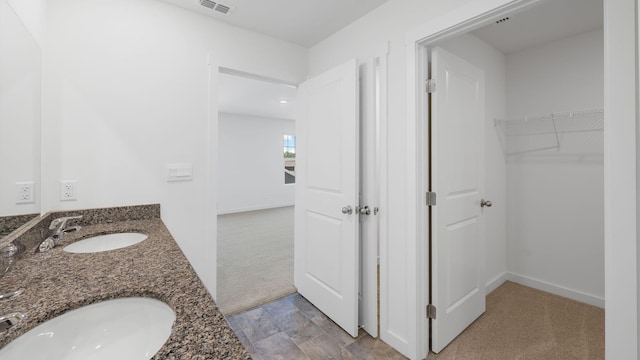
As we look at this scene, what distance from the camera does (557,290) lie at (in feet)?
8.50

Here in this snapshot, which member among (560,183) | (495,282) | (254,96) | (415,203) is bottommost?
(495,282)

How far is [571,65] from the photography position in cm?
251

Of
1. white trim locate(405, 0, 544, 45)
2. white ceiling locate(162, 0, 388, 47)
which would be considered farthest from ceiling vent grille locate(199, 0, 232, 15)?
white trim locate(405, 0, 544, 45)

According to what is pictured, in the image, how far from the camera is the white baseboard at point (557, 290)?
239 centimetres

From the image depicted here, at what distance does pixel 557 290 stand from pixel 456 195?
1742 mm

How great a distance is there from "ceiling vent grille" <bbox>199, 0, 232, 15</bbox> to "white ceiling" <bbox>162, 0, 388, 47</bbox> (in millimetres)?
29

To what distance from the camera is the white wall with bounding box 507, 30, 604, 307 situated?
7.87 ft

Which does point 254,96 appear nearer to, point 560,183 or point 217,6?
point 217,6

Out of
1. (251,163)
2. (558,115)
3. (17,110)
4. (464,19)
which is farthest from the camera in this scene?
(251,163)

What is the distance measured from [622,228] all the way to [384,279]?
1245 mm

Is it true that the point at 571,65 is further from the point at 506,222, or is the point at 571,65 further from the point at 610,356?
the point at 610,356

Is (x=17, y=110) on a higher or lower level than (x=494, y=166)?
higher

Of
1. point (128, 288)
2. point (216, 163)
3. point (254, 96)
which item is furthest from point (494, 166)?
point (254, 96)

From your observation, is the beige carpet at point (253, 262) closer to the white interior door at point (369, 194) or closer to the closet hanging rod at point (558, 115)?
the white interior door at point (369, 194)
